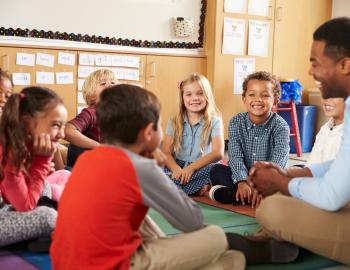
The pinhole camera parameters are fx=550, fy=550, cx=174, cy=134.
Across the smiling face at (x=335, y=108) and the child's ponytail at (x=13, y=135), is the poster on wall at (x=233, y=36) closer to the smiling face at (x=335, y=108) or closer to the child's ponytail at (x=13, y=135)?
the smiling face at (x=335, y=108)

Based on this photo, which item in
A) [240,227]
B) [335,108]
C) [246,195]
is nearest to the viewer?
[240,227]

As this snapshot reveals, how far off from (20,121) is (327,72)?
3.00 feet

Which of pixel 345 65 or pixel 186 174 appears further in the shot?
pixel 186 174

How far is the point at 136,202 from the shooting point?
126cm

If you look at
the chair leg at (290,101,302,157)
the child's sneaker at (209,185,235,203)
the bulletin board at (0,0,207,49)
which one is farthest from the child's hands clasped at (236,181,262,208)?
the chair leg at (290,101,302,157)

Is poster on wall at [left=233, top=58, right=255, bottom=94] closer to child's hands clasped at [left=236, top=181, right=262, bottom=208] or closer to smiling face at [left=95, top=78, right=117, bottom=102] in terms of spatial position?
smiling face at [left=95, top=78, right=117, bottom=102]

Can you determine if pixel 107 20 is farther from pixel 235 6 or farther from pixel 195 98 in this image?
pixel 195 98

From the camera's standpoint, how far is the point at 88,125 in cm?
284

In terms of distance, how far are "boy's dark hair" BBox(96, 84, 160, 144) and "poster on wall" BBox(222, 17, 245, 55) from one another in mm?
3317

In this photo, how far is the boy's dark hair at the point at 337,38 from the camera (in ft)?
5.12

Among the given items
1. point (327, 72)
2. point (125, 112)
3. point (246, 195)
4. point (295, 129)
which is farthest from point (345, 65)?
point (295, 129)

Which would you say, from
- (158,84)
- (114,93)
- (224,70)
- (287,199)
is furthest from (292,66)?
(114,93)

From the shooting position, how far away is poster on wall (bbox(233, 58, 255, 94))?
464 cm

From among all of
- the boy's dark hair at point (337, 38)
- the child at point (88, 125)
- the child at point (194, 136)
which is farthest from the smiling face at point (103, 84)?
the boy's dark hair at point (337, 38)
